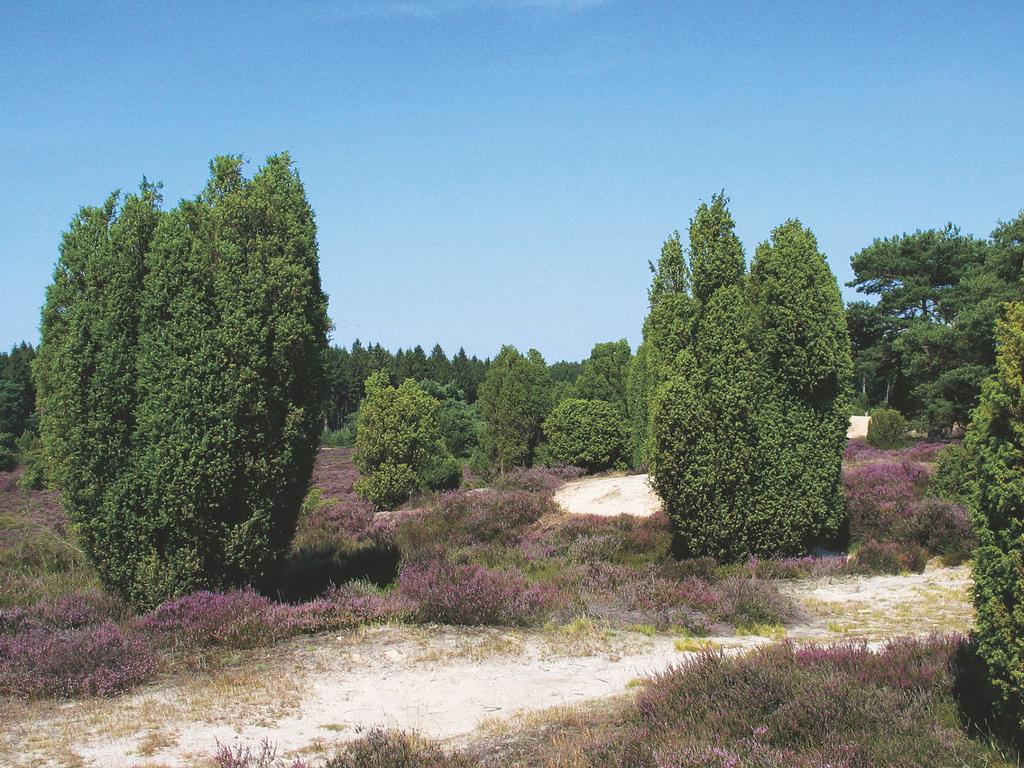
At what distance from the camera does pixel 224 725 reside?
6320 millimetres

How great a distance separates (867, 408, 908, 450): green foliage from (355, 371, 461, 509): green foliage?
1890 cm

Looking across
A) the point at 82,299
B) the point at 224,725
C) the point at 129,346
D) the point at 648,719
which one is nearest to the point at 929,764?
the point at 648,719

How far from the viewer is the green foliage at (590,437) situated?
29.5 meters

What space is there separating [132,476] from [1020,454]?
30.1 feet

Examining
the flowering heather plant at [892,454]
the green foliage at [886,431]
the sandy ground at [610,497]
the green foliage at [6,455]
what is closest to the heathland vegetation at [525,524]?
the sandy ground at [610,497]

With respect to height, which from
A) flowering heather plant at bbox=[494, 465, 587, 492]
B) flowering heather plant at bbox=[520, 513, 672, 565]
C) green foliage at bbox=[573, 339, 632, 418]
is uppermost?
green foliage at bbox=[573, 339, 632, 418]

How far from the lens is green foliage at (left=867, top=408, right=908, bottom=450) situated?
30.9 meters

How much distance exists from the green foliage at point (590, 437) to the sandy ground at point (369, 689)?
62.2ft

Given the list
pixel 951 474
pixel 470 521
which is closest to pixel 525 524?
pixel 470 521

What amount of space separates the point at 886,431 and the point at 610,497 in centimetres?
1616

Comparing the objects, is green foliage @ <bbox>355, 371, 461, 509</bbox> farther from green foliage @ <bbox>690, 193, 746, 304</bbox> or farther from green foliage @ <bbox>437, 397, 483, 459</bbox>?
green foliage @ <bbox>437, 397, 483, 459</bbox>

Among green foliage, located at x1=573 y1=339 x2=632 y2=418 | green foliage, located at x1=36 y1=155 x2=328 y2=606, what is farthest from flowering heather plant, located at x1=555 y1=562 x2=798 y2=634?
green foliage, located at x1=573 y1=339 x2=632 y2=418

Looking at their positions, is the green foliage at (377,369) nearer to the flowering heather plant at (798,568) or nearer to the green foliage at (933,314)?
the green foliage at (933,314)

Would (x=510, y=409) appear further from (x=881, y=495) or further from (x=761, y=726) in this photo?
(x=761, y=726)
